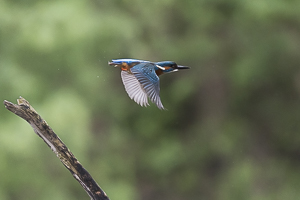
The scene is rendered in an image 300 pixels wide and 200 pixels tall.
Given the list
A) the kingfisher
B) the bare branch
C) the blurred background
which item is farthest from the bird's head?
the blurred background

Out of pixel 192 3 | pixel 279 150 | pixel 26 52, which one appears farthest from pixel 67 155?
pixel 279 150

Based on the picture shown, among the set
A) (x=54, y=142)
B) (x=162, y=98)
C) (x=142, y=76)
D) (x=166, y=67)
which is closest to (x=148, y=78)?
(x=142, y=76)

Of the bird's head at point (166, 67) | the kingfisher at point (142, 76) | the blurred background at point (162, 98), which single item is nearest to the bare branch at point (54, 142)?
the kingfisher at point (142, 76)

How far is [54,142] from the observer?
6.09 ft

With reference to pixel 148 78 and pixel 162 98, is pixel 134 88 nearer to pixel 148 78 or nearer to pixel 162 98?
pixel 148 78

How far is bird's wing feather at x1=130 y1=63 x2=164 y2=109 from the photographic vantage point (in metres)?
1.93

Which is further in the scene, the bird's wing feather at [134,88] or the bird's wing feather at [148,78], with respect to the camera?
the bird's wing feather at [134,88]

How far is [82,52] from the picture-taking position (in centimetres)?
462

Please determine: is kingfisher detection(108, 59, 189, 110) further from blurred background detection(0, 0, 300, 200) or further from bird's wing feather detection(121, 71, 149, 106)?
blurred background detection(0, 0, 300, 200)

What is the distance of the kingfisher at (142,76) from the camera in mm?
1952

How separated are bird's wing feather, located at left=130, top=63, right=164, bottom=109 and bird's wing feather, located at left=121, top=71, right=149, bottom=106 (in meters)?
0.07

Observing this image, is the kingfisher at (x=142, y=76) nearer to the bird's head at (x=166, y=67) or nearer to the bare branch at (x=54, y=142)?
the bird's head at (x=166, y=67)

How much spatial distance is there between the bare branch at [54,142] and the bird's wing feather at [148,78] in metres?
0.36

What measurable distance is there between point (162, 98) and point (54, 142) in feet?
10.6
